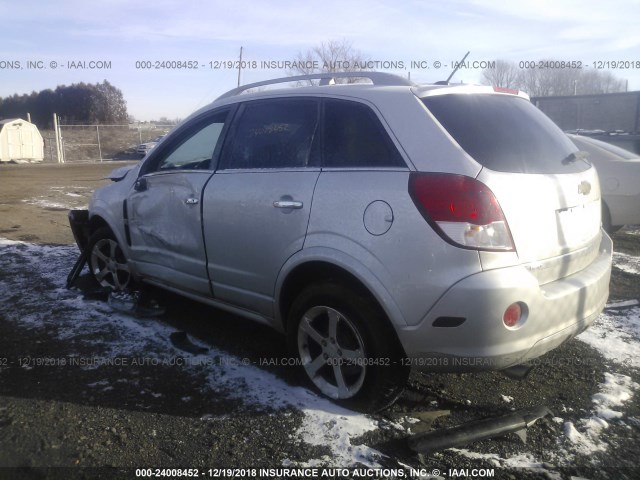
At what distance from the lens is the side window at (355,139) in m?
3.04

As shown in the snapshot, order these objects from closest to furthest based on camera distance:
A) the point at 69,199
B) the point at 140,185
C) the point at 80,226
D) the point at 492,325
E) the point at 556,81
Result: the point at 492,325
the point at 140,185
the point at 80,226
the point at 69,199
the point at 556,81

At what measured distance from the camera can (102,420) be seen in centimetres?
313

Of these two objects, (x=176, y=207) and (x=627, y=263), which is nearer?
(x=176, y=207)

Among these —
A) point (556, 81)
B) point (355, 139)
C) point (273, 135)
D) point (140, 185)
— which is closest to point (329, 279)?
point (355, 139)

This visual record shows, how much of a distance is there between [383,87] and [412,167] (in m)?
0.64

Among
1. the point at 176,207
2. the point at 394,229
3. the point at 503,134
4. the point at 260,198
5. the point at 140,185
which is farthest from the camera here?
the point at 140,185

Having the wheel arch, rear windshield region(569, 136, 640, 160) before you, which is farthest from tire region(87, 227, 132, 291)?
rear windshield region(569, 136, 640, 160)

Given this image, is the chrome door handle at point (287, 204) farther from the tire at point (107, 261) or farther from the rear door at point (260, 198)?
the tire at point (107, 261)

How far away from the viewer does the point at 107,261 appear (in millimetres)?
5230

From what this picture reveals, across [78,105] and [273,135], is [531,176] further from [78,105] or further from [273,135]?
[78,105]

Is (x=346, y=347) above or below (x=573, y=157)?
below

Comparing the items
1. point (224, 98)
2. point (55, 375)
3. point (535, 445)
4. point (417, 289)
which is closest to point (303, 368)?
point (417, 289)

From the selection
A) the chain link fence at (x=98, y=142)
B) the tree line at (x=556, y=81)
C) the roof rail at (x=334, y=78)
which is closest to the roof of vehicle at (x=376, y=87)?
the roof rail at (x=334, y=78)

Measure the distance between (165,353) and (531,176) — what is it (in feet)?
8.78
